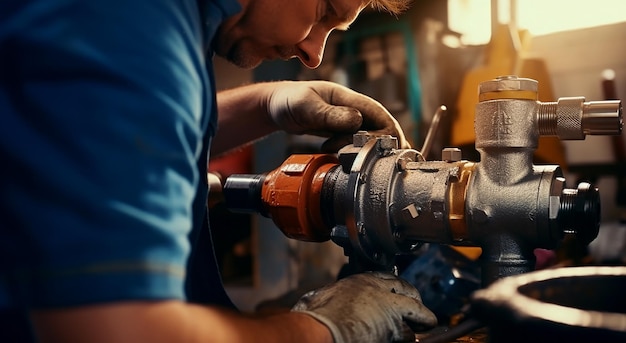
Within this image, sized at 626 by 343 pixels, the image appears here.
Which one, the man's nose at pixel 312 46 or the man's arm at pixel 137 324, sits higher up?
the man's nose at pixel 312 46

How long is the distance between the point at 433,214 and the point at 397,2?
0.58 metres

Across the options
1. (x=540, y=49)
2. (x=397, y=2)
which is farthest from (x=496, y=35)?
(x=397, y=2)

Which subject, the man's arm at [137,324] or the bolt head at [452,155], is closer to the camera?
the man's arm at [137,324]

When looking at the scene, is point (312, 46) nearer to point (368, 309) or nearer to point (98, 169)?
point (368, 309)

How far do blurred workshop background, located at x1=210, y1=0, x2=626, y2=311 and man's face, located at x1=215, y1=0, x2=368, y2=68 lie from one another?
4.36 feet

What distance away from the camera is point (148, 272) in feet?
A: 1.78

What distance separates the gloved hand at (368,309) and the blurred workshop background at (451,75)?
5.13 feet

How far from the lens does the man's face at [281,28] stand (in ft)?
3.17

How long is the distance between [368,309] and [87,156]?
0.46m

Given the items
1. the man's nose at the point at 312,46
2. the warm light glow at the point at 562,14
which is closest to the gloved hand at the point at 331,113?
the man's nose at the point at 312,46

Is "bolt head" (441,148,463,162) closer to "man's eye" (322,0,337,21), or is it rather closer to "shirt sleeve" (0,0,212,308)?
"man's eye" (322,0,337,21)

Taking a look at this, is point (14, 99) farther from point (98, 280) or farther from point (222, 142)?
point (222, 142)

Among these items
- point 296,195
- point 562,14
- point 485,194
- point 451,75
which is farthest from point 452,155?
point 451,75

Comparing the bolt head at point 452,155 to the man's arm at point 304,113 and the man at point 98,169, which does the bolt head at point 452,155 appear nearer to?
the man's arm at point 304,113
